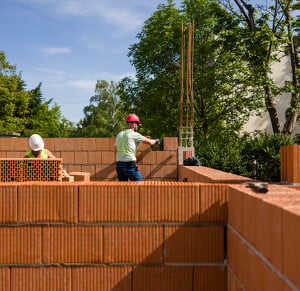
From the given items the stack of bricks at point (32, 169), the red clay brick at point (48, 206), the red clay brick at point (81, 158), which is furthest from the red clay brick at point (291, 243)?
the red clay brick at point (81, 158)

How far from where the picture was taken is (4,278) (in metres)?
3.09

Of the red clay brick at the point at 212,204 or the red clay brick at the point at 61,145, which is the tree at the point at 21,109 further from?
the red clay brick at the point at 212,204

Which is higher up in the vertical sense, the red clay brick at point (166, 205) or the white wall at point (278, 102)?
the white wall at point (278, 102)

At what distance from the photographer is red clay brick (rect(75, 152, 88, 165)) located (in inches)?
352

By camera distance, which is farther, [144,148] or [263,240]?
[144,148]

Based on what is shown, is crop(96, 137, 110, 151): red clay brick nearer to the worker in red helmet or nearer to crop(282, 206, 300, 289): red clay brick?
the worker in red helmet

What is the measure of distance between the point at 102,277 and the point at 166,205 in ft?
2.63

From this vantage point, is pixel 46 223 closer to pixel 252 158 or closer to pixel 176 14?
pixel 252 158

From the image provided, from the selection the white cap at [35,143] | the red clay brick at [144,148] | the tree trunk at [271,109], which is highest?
the tree trunk at [271,109]

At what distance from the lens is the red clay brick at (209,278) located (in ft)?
10.2

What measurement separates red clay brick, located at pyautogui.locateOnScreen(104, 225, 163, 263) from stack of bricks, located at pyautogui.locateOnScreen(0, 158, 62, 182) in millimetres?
1064

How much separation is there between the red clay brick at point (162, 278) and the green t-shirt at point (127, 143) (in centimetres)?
303

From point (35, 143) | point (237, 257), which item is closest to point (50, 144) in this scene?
point (35, 143)

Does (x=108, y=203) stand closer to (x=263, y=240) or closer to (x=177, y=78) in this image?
(x=263, y=240)
